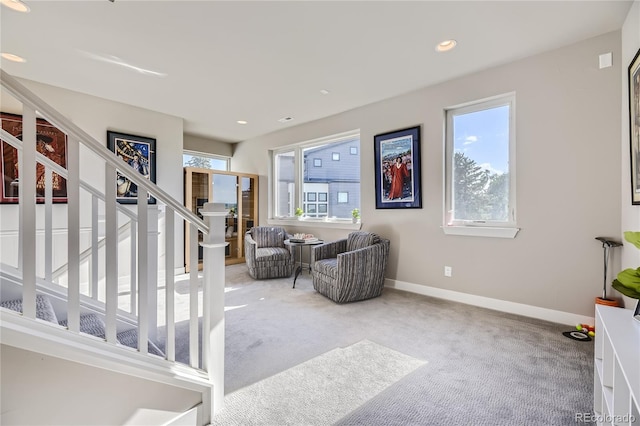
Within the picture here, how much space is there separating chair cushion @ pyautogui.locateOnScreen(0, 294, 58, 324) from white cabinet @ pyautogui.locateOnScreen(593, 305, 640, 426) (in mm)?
2438

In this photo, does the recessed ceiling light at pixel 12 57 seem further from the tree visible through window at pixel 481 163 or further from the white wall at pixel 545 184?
the tree visible through window at pixel 481 163

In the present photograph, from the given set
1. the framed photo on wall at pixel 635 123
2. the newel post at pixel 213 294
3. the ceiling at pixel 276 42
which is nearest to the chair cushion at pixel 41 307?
the newel post at pixel 213 294

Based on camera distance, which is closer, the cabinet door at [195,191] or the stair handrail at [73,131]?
the stair handrail at [73,131]

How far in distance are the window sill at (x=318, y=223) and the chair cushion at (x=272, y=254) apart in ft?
2.24

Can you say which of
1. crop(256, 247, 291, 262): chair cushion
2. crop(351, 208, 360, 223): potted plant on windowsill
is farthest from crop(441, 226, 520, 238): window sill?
crop(256, 247, 291, 262): chair cushion

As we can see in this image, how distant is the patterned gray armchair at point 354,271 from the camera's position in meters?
3.32

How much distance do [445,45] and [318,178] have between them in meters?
2.99

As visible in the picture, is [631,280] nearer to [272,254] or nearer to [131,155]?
[272,254]

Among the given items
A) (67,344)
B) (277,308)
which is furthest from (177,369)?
(277,308)

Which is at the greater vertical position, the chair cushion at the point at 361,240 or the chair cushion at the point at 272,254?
the chair cushion at the point at 361,240

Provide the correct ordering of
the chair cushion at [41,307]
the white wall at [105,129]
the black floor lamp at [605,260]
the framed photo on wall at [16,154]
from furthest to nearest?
the white wall at [105,129]
the framed photo on wall at [16,154]
the black floor lamp at [605,260]
the chair cushion at [41,307]

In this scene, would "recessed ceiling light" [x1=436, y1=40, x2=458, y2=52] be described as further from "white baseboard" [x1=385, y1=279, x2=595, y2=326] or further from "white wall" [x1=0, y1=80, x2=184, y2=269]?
"white wall" [x1=0, y1=80, x2=184, y2=269]

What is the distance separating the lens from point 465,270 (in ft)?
10.9

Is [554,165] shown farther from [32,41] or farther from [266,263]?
[32,41]
